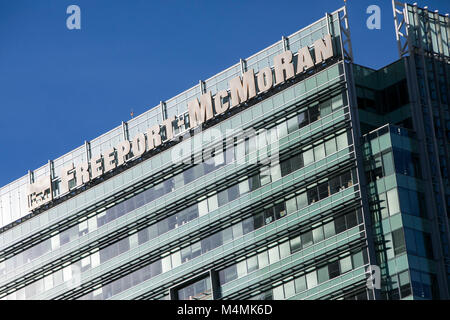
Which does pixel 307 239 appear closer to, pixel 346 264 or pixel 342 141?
pixel 346 264

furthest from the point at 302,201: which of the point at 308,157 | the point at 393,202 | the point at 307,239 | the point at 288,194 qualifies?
the point at 393,202

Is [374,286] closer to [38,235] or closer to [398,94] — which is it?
[398,94]

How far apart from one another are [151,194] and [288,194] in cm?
2004

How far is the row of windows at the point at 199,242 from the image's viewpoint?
3966 inches

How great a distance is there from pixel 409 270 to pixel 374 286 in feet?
11.9

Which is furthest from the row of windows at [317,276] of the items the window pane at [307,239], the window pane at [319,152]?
the window pane at [319,152]

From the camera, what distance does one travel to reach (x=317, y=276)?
9825cm

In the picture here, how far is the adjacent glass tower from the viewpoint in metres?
94.7

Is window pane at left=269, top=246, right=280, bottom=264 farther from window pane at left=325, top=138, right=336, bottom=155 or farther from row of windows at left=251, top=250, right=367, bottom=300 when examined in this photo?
window pane at left=325, top=138, right=336, bottom=155

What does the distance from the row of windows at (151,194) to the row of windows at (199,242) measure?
3.09 m
